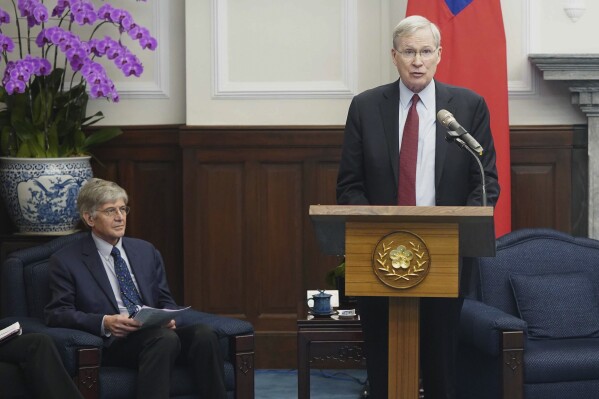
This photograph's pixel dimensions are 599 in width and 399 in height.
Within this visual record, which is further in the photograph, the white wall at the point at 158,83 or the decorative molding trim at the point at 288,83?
the white wall at the point at 158,83

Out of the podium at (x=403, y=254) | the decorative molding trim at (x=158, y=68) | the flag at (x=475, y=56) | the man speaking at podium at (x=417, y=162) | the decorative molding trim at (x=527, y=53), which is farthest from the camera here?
the decorative molding trim at (x=158, y=68)

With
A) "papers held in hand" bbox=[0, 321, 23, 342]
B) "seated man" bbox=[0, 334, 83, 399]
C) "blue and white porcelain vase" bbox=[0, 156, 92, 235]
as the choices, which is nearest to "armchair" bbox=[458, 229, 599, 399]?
"seated man" bbox=[0, 334, 83, 399]

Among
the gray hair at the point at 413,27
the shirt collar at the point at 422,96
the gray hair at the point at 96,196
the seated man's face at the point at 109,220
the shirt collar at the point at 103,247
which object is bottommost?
the shirt collar at the point at 103,247

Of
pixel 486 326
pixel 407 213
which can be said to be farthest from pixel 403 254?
pixel 486 326

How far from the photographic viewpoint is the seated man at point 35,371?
162 inches

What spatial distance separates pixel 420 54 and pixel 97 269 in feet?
5.45

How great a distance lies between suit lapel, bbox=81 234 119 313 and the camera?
14.8 ft

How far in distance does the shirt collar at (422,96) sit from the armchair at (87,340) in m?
1.22

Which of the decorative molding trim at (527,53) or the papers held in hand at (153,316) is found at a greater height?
the decorative molding trim at (527,53)

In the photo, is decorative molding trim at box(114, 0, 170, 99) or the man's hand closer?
the man's hand

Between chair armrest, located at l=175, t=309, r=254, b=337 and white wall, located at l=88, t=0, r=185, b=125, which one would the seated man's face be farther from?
white wall, located at l=88, t=0, r=185, b=125

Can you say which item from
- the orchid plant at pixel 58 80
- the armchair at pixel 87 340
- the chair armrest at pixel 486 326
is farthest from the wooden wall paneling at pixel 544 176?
the armchair at pixel 87 340

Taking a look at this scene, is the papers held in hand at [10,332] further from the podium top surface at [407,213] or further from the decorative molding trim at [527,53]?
the decorative molding trim at [527,53]

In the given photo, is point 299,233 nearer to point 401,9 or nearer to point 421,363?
point 401,9
